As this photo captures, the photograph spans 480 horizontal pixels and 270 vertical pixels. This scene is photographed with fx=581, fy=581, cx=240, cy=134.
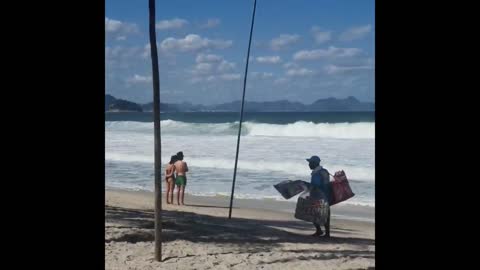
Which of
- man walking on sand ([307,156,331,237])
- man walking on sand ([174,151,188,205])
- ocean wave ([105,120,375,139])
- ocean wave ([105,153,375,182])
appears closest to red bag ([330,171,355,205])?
man walking on sand ([307,156,331,237])

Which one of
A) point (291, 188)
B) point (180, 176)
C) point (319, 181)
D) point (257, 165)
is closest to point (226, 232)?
point (291, 188)

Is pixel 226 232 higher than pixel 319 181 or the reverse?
the reverse

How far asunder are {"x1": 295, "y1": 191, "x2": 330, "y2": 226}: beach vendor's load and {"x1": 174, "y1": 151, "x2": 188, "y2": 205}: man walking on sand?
1.66m

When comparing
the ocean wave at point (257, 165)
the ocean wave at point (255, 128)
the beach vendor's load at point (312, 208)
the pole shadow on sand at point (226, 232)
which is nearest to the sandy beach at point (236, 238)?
the pole shadow on sand at point (226, 232)

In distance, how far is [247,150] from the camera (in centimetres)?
1101

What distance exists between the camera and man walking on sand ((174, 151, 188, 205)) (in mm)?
5629

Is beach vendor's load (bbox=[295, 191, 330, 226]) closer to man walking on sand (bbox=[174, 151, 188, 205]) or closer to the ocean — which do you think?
the ocean

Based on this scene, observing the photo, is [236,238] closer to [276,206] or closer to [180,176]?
[276,206]

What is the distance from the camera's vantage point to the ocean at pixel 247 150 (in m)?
7.18

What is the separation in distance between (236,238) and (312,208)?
0.59 meters
